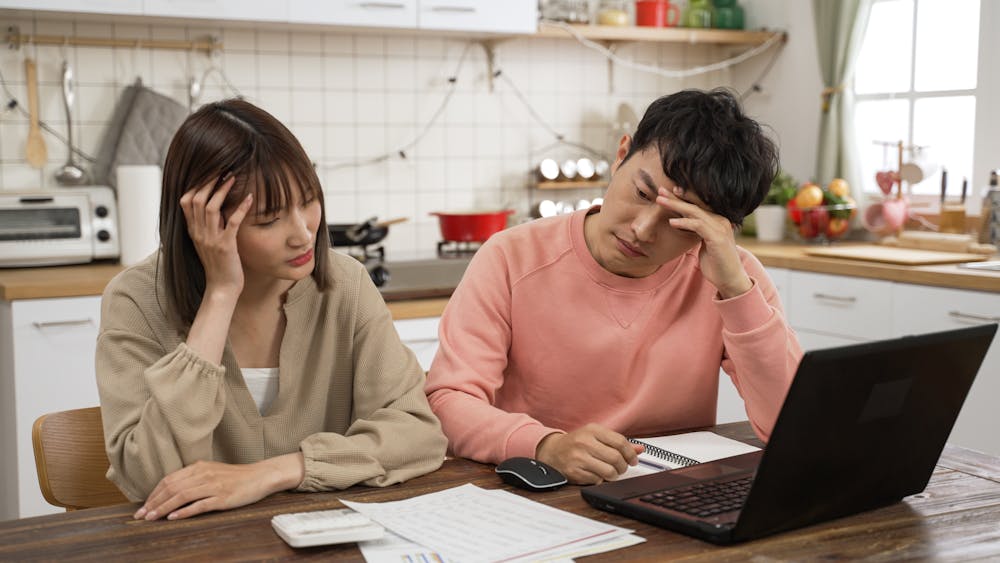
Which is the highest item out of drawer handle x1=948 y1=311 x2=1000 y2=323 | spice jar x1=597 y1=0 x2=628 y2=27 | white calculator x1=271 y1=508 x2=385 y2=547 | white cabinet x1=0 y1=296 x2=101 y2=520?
spice jar x1=597 y1=0 x2=628 y2=27

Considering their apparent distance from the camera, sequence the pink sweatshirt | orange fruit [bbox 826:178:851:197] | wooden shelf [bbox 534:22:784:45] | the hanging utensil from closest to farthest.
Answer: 1. the pink sweatshirt
2. the hanging utensil
3. orange fruit [bbox 826:178:851:197]
4. wooden shelf [bbox 534:22:784:45]

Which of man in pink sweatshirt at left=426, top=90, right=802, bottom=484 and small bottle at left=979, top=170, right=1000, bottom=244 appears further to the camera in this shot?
small bottle at left=979, top=170, right=1000, bottom=244

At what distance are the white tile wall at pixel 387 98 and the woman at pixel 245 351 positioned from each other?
2.11m

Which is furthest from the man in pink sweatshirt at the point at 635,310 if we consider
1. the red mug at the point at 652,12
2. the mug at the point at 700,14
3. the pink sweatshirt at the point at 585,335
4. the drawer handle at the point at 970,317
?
the mug at the point at 700,14

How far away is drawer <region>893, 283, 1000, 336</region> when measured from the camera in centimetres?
265

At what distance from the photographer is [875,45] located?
3.78m

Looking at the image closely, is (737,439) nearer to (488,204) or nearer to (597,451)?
(597,451)

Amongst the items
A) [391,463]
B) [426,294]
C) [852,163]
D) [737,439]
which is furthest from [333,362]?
[852,163]

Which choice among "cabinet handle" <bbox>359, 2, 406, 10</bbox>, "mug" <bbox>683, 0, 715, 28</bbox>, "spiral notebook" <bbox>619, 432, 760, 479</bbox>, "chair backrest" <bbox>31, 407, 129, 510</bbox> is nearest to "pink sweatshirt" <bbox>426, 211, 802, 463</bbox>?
"spiral notebook" <bbox>619, 432, 760, 479</bbox>

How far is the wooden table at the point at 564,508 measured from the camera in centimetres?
104

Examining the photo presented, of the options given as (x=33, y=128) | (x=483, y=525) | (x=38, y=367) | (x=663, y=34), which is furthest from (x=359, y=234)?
(x=483, y=525)

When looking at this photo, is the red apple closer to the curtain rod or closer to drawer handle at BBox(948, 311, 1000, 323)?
drawer handle at BBox(948, 311, 1000, 323)

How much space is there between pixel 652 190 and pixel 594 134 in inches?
104

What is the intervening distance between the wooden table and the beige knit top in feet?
0.21
